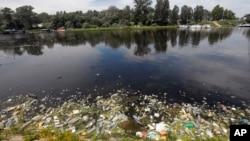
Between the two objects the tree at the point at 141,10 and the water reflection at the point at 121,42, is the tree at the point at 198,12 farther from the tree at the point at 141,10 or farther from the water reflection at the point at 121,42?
the water reflection at the point at 121,42

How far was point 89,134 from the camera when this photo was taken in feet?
19.2

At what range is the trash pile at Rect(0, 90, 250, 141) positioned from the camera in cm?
589

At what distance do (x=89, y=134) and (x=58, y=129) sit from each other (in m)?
1.25

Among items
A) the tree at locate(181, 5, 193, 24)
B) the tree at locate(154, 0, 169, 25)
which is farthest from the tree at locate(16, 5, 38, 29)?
the tree at locate(181, 5, 193, 24)

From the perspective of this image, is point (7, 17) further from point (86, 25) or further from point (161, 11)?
point (161, 11)

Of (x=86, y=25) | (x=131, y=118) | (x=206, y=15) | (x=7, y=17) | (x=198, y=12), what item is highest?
(x=198, y=12)

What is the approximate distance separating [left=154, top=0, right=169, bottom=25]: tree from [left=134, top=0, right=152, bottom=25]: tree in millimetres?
4320

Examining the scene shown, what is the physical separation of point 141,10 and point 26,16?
5813 centimetres

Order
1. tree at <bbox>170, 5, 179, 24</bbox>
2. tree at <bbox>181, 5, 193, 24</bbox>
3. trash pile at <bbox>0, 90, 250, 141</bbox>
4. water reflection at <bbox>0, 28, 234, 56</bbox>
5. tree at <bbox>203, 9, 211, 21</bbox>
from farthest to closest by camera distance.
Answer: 1. tree at <bbox>203, 9, 211, 21</bbox>
2. tree at <bbox>181, 5, 193, 24</bbox>
3. tree at <bbox>170, 5, 179, 24</bbox>
4. water reflection at <bbox>0, 28, 234, 56</bbox>
5. trash pile at <bbox>0, 90, 250, 141</bbox>

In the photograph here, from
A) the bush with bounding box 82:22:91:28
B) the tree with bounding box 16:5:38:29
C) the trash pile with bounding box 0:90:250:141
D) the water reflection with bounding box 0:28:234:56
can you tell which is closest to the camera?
the trash pile with bounding box 0:90:250:141

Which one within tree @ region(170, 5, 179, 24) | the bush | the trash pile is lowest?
the trash pile

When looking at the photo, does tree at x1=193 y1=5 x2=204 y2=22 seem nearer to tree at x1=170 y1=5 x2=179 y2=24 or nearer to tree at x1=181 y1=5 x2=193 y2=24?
tree at x1=181 y1=5 x2=193 y2=24

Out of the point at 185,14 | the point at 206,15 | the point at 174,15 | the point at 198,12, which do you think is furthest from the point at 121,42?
the point at 206,15

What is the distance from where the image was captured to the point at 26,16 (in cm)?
8612
